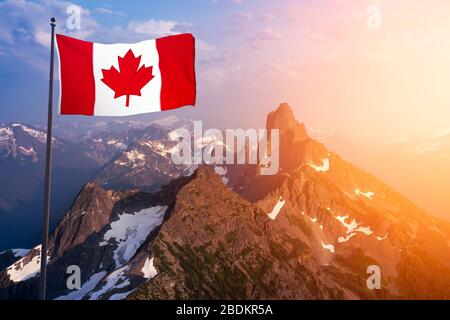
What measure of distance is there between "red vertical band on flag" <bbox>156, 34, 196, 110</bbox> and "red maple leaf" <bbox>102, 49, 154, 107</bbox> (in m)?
1.33

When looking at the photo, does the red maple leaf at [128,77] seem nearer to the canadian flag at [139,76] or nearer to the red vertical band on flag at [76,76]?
the canadian flag at [139,76]

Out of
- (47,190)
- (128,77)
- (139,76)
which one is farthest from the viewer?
(139,76)

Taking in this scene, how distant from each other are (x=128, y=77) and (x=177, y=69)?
3907 mm

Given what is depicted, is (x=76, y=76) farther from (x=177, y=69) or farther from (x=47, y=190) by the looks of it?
(x=47, y=190)

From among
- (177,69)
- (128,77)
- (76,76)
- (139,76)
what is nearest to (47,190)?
(76,76)

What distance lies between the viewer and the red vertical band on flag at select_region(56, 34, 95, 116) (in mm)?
36438

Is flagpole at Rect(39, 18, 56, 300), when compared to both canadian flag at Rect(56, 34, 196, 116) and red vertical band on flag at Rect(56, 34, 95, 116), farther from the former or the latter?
canadian flag at Rect(56, 34, 196, 116)

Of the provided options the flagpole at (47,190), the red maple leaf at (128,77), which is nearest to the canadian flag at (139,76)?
the red maple leaf at (128,77)

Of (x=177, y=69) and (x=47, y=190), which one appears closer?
(x=47, y=190)

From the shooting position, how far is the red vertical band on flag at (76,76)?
3644 cm

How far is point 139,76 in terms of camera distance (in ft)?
129
